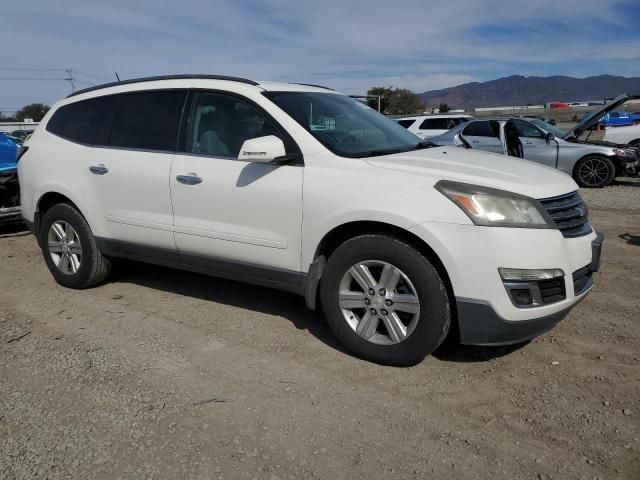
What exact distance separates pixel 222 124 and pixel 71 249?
1958 millimetres

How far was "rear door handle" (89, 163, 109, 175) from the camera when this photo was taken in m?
4.36

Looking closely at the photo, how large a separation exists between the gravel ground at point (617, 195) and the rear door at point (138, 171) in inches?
299

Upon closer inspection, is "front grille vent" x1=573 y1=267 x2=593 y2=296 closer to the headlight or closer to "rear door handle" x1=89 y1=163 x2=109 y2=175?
the headlight

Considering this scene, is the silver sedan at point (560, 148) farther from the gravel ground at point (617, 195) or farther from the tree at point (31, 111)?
the tree at point (31, 111)

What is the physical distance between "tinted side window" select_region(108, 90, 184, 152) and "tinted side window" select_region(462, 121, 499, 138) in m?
8.87

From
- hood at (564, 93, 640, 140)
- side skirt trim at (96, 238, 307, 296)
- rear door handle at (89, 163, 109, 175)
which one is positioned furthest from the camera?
hood at (564, 93, 640, 140)

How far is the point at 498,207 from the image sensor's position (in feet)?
9.80

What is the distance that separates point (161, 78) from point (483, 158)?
2584 millimetres

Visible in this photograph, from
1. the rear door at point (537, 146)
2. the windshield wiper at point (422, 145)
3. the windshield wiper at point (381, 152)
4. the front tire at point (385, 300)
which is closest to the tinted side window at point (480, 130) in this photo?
the rear door at point (537, 146)

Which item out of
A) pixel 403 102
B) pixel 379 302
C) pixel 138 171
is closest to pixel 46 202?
pixel 138 171

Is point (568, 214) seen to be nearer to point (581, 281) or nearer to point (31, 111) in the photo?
point (581, 281)

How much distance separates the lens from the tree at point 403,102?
221 feet

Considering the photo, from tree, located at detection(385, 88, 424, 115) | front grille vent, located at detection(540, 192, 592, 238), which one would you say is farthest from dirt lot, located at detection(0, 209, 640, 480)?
tree, located at detection(385, 88, 424, 115)

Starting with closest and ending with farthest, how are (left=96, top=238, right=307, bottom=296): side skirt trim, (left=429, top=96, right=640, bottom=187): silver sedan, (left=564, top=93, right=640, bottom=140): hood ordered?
(left=96, top=238, right=307, bottom=296): side skirt trim, (left=564, top=93, right=640, bottom=140): hood, (left=429, top=96, right=640, bottom=187): silver sedan
